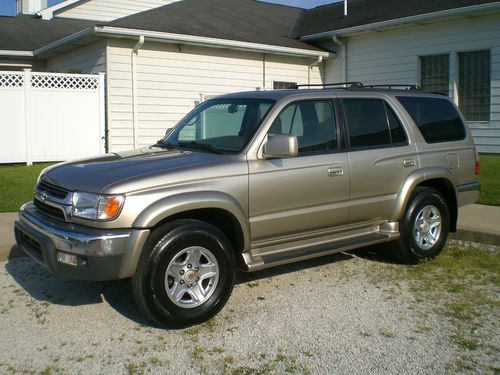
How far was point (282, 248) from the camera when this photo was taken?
16.7 ft

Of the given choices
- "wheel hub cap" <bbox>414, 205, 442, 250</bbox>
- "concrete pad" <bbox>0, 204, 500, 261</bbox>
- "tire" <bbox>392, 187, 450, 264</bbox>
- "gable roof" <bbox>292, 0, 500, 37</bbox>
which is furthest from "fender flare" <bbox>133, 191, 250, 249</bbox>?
"gable roof" <bbox>292, 0, 500, 37</bbox>

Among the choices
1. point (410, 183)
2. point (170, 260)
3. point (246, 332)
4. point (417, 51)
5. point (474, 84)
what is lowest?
point (246, 332)

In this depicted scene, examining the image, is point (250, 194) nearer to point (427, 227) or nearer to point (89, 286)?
point (89, 286)

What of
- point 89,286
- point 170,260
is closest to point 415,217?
point 170,260

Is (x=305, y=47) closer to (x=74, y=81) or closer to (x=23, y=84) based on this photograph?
(x=74, y=81)

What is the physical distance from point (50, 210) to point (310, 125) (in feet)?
8.04

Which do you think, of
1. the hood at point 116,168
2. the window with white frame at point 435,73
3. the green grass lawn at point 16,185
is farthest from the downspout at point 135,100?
the hood at point 116,168

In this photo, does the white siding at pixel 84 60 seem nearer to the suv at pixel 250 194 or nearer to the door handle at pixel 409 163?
the suv at pixel 250 194

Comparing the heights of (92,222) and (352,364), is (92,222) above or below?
above

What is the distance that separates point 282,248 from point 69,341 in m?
1.93

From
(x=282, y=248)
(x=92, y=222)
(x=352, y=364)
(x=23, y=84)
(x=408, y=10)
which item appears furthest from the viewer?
(x=408, y=10)

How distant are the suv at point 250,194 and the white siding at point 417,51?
25.4 feet

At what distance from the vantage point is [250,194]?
4805 mm

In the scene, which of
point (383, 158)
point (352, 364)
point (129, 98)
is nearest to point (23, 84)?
point (129, 98)
